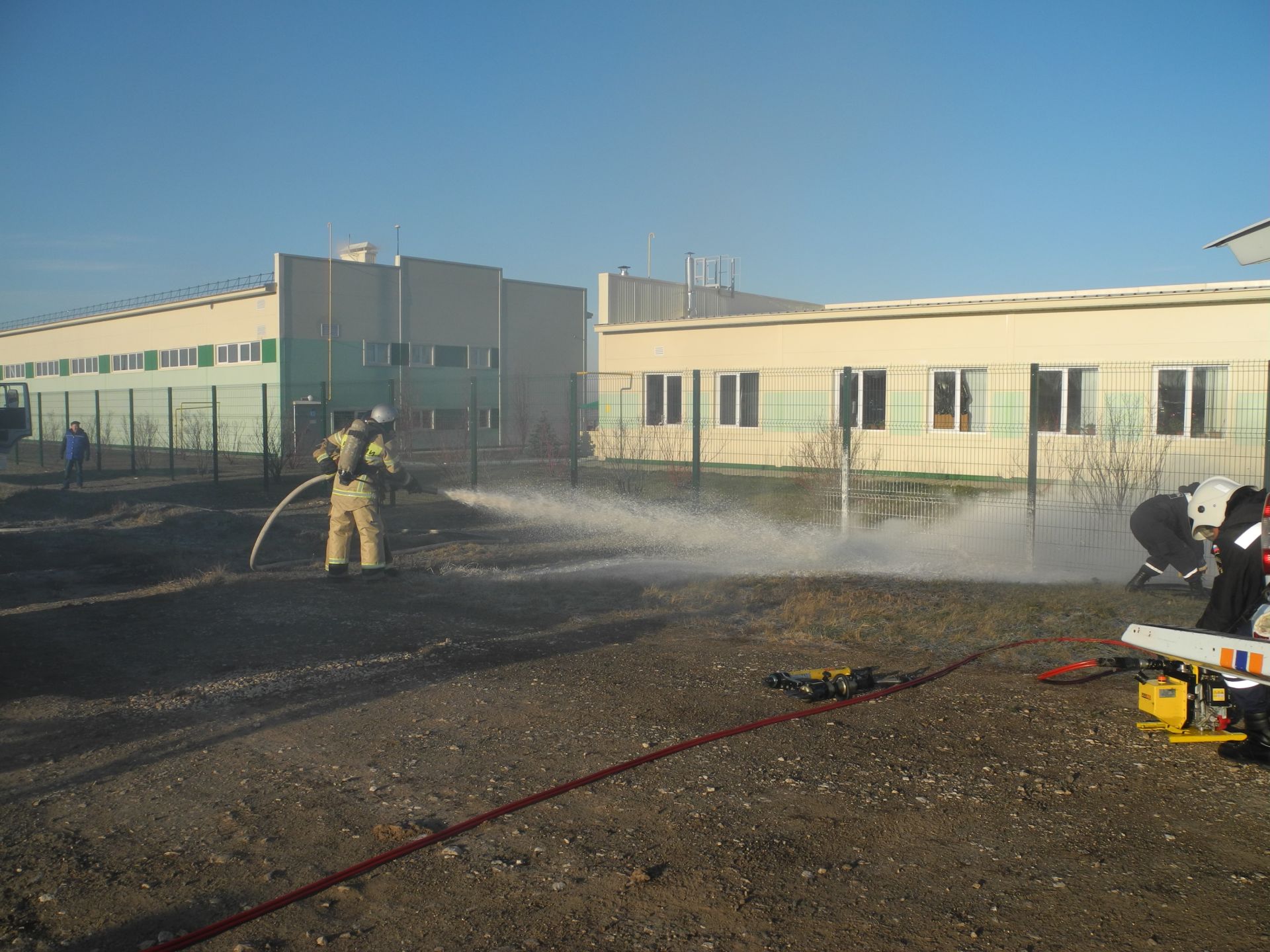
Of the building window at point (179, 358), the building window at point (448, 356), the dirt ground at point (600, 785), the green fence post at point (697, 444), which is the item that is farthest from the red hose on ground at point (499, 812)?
the building window at point (179, 358)

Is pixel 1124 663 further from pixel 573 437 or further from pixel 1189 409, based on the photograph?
pixel 573 437

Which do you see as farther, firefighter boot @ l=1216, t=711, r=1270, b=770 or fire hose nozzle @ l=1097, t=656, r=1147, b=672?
fire hose nozzle @ l=1097, t=656, r=1147, b=672

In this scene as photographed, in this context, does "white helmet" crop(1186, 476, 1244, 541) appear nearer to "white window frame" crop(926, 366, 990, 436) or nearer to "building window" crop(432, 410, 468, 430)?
"white window frame" crop(926, 366, 990, 436)

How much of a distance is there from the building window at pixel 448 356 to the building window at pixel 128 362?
38.4ft

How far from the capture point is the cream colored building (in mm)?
12094

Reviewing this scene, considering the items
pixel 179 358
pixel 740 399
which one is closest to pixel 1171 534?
pixel 740 399

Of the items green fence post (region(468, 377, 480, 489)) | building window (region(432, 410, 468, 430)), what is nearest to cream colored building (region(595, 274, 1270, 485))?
green fence post (region(468, 377, 480, 489))

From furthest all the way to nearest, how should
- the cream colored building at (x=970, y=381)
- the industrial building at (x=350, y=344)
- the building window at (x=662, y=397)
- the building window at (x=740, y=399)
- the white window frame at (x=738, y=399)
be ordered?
1. the industrial building at (x=350, y=344)
2. the building window at (x=662, y=397)
3. the building window at (x=740, y=399)
4. the white window frame at (x=738, y=399)
5. the cream colored building at (x=970, y=381)

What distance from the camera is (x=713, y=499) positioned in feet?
49.8

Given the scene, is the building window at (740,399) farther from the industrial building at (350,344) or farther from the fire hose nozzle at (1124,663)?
the fire hose nozzle at (1124,663)

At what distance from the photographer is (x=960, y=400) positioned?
17516 millimetres

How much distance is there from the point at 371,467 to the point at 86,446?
48.2 feet

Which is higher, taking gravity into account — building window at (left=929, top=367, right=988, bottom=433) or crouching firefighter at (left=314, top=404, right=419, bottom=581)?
building window at (left=929, top=367, right=988, bottom=433)

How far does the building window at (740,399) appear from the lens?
20.9m
